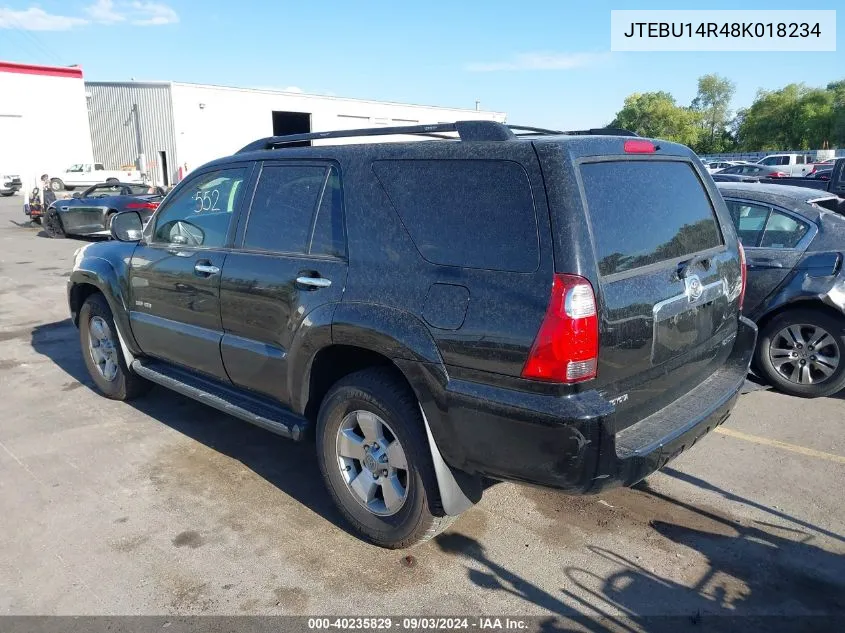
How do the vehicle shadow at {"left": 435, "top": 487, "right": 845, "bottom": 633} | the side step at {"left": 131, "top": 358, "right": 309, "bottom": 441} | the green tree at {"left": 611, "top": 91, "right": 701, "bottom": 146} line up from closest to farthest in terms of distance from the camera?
the vehicle shadow at {"left": 435, "top": 487, "right": 845, "bottom": 633}
the side step at {"left": 131, "top": 358, "right": 309, "bottom": 441}
the green tree at {"left": 611, "top": 91, "right": 701, "bottom": 146}

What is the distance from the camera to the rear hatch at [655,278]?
2.62 meters

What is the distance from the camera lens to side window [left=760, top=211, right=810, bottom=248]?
5.31 meters

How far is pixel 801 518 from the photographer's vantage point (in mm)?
3477

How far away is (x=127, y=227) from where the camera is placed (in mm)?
4812

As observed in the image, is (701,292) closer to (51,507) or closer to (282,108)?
(51,507)

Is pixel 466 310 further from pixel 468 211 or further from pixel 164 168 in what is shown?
pixel 164 168

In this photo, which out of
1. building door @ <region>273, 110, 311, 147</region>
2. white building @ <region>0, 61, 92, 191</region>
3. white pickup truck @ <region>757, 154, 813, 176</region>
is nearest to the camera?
white pickup truck @ <region>757, 154, 813, 176</region>

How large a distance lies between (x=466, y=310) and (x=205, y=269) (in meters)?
1.96

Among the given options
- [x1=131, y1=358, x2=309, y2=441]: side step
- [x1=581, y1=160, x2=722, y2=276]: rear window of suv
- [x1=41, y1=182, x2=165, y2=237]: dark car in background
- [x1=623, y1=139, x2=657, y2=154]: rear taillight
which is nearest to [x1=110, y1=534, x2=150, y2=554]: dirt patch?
[x1=131, y1=358, x2=309, y2=441]: side step

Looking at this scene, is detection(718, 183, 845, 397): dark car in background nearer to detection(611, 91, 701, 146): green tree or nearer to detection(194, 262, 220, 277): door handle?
detection(194, 262, 220, 277): door handle

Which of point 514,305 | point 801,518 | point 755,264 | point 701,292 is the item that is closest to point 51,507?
point 514,305

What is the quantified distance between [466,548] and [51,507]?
2.34 meters

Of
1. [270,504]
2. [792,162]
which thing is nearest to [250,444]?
[270,504]

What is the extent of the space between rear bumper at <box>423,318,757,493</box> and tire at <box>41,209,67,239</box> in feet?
57.8
